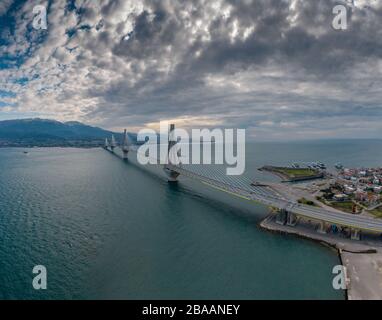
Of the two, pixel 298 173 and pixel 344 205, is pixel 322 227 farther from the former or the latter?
pixel 298 173

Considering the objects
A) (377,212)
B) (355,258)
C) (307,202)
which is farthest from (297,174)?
(355,258)

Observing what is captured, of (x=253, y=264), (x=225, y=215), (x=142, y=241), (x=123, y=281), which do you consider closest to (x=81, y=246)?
(x=142, y=241)

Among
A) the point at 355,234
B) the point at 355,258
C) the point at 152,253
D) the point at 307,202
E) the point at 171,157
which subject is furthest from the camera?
the point at 171,157

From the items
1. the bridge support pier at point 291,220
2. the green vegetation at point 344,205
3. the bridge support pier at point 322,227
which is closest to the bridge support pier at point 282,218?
the bridge support pier at point 291,220

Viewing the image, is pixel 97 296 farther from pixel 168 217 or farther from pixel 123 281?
pixel 168 217

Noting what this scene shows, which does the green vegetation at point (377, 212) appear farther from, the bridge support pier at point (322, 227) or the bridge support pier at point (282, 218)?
the bridge support pier at point (282, 218)
